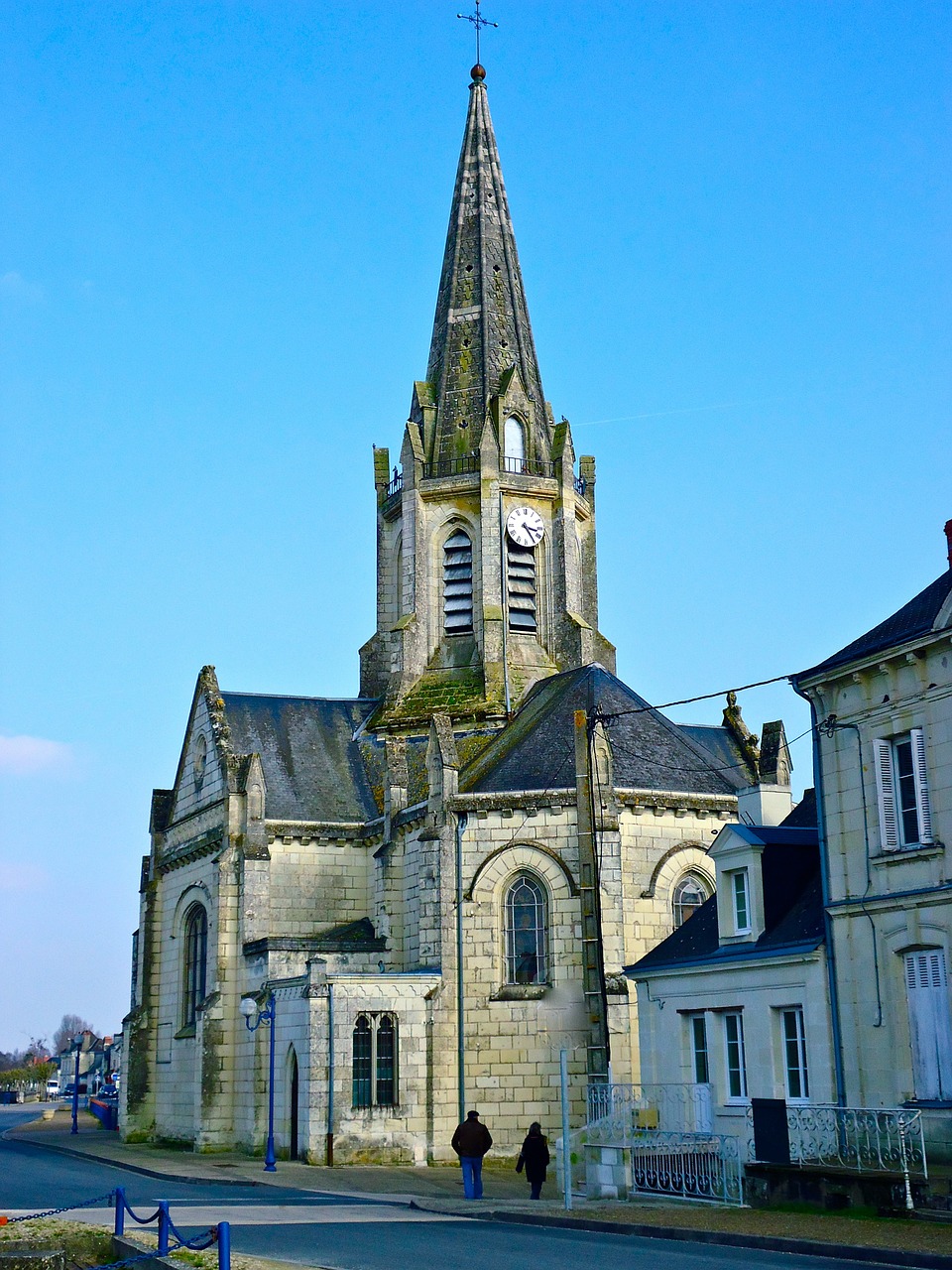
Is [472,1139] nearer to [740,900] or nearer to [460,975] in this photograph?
[740,900]

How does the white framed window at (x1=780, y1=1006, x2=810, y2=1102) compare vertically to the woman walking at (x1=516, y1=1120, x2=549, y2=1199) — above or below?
above

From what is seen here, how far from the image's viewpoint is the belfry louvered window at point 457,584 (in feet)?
137

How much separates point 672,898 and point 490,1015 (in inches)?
183

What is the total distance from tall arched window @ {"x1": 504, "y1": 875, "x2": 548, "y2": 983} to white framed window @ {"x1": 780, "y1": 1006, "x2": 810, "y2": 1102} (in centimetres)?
1115

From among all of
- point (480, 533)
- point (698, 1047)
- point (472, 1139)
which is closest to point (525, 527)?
point (480, 533)

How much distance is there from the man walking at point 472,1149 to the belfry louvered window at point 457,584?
68.2 feet

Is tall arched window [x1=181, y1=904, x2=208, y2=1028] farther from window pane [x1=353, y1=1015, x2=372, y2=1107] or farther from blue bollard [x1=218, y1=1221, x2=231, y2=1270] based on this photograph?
blue bollard [x1=218, y1=1221, x2=231, y2=1270]

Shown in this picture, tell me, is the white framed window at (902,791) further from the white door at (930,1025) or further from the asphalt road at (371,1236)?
the asphalt road at (371,1236)

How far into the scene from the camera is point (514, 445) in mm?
42750

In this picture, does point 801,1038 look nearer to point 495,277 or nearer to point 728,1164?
point 728,1164

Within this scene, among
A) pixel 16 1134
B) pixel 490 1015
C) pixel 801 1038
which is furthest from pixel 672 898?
pixel 16 1134

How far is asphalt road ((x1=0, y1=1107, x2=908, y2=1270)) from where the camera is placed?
13555 millimetres

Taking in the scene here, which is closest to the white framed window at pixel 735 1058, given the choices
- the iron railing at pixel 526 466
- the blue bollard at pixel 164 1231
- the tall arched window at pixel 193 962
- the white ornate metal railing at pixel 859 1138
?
the white ornate metal railing at pixel 859 1138

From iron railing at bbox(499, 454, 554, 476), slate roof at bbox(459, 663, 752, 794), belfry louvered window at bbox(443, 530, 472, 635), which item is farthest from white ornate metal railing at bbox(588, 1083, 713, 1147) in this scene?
iron railing at bbox(499, 454, 554, 476)
